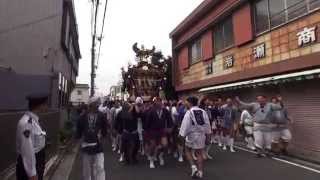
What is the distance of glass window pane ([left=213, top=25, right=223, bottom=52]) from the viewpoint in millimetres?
22375

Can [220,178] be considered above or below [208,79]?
below

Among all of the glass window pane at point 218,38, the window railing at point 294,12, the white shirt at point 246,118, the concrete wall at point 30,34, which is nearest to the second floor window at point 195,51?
the glass window pane at point 218,38

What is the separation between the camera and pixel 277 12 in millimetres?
16094

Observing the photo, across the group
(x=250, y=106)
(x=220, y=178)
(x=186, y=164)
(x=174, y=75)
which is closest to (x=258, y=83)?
(x=250, y=106)

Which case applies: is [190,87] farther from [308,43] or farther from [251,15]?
[308,43]

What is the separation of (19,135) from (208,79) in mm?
19054

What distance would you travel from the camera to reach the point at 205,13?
2398 centimetres

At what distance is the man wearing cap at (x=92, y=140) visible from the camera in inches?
292

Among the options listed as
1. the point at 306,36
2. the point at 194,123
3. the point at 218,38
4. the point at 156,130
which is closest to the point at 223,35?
the point at 218,38

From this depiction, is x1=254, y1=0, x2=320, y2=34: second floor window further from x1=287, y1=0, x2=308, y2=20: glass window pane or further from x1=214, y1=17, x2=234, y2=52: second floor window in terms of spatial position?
A: x1=214, y1=17, x2=234, y2=52: second floor window

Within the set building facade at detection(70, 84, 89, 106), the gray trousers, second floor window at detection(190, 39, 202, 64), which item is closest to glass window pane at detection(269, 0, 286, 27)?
second floor window at detection(190, 39, 202, 64)

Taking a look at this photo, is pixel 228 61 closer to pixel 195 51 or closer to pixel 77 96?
pixel 195 51

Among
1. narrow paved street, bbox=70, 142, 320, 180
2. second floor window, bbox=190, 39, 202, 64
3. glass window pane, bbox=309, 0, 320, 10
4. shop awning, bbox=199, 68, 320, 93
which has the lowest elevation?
narrow paved street, bbox=70, 142, 320, 180

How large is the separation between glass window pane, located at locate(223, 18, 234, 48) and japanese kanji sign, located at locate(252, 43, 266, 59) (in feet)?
10.6
